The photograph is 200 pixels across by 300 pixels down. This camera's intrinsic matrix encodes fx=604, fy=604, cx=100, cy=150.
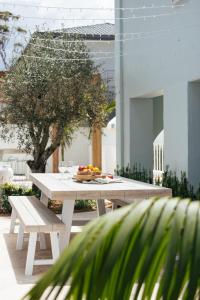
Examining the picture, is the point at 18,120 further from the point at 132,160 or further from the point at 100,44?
the point at 100,44

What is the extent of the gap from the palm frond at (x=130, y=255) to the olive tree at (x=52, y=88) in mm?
12801

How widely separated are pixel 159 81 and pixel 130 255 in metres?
10.6

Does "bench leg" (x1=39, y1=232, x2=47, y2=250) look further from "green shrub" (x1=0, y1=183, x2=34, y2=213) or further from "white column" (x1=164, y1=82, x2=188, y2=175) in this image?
"green shrub" (x1=0, y1=183, x2=34, y2=213)

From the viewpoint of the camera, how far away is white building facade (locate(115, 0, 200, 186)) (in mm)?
10375

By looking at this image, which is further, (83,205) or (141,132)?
(141,132)

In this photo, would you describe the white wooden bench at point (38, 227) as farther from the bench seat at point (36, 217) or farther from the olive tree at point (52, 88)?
the olive tree at point (52, 88)

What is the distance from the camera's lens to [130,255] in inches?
59.6

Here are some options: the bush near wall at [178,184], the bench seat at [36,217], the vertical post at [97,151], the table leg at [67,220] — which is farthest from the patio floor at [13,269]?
the vertical post at [97,151]

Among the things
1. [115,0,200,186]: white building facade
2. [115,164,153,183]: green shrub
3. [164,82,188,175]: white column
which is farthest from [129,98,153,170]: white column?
[164,82,188,175]: white column

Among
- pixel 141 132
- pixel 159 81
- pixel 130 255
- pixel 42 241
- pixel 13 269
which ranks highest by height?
pixel 159 81

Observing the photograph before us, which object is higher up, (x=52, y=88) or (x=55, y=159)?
(x=52, y=88)

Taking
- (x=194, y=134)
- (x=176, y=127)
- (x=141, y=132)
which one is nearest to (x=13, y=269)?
(x=194, y=134)

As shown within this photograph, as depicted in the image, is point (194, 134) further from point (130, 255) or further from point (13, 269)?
point (130, 255)

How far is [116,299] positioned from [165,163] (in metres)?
10.3
